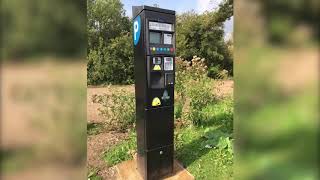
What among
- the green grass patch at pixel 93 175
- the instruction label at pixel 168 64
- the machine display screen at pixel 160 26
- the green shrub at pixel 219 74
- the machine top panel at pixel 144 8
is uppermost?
the machine top panel at pixel 144 8

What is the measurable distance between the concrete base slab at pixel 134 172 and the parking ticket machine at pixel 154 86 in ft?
0.35

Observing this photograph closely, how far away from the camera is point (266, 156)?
2.29ft

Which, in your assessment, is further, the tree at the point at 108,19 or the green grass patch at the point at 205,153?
the tree at the point at 108,19

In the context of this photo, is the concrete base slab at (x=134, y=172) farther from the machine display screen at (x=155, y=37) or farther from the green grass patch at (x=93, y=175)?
the machine display screen at (x=155, y=37)

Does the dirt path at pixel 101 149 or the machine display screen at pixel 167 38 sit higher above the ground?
the machine display screen at pixel 167 38

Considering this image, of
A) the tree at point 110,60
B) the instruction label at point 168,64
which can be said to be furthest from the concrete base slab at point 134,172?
the tree at point 110,60

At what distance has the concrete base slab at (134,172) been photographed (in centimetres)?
452

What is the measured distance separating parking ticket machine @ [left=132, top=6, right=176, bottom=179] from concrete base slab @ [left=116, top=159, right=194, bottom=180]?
11cm

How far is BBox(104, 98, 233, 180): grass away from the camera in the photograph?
4684 millimetres

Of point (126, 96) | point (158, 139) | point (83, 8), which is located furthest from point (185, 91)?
point (83, 8)

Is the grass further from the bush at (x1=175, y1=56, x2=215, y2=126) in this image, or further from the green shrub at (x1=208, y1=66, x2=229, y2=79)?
the green shrub at (x1=208, y1=66, x2=229, y2=79)

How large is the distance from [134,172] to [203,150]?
1.20 meters

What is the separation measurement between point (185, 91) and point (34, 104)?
656 cm

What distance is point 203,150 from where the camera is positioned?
5.43 m
